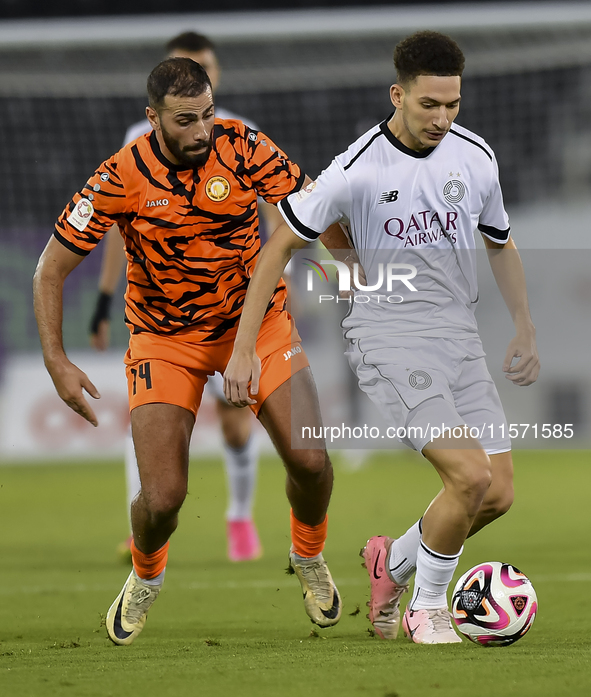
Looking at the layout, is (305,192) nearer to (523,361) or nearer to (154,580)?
(523,361)

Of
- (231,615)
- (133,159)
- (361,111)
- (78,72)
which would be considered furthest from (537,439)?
(133,159)

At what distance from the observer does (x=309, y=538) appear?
4.53 meters

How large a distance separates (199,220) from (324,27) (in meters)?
6.31

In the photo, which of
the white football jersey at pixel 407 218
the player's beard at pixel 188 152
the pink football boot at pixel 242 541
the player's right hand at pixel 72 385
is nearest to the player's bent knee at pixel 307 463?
the white football jersey at pixel 407 218

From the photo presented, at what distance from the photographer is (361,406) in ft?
39.8

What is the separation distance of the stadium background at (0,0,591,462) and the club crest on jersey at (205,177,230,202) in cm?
520

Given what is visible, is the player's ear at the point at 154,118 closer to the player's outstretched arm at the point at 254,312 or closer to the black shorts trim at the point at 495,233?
the player's outstretched arm at the point at 254,312

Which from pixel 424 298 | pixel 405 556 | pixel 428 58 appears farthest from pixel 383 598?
pixel 428 58

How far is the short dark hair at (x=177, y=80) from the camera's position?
4078 mm

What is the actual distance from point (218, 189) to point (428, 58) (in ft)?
3.02

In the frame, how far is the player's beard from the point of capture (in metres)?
4.13

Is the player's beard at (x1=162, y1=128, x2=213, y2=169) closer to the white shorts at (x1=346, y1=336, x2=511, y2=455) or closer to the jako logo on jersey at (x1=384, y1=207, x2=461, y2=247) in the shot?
the jako logo on jersey at (x1=384, y1=207, x2=461, y2=247)

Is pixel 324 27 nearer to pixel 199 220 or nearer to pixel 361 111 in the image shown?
pixel 361 111

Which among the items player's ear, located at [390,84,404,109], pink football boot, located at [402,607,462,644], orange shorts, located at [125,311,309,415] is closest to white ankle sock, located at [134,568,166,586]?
orange shorts, located at [125,311,309,415]
